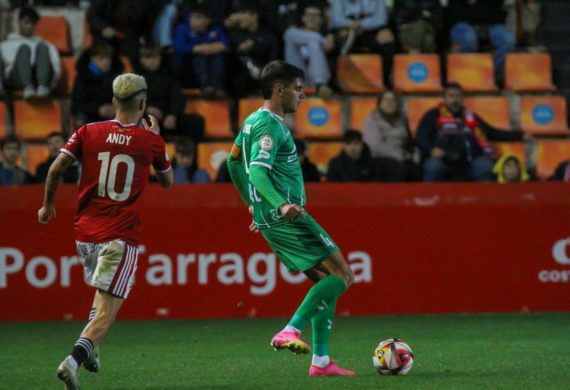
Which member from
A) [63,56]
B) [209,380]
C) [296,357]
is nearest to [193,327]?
[296,357]

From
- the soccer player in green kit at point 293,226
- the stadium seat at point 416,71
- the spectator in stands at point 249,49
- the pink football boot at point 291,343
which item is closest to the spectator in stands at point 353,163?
the spectator in stands at point 249,49

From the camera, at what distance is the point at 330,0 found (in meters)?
18.1

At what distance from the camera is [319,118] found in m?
16.7

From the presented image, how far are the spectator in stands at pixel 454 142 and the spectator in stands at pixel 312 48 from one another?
1763 millimetres

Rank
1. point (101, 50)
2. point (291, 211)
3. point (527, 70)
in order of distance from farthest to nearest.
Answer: point (527, 70) < point (101, 50) < point (291, 211)

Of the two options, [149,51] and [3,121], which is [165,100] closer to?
[149,51]

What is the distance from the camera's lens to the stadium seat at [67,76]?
16.6 meters

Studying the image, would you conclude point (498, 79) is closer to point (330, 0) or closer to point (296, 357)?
point (330, 0)

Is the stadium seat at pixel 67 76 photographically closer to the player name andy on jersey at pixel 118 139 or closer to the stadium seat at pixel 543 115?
the stadium seat at pixel 543 115

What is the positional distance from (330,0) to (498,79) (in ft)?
8.94

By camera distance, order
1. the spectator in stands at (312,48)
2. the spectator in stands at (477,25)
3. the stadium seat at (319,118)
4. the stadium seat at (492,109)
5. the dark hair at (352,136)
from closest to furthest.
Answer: the dark hair at (352,136) < the spectator in stands at (312,48) < the stadium seat at (319,118) < the stadium seat at (492,109) < the spectator in stands at (477,25)

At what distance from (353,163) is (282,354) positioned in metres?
5.27

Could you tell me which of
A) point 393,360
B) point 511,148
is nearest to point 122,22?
point 511,148

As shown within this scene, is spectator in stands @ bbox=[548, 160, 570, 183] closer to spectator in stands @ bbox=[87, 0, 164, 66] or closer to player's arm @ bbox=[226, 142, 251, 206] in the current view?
spectator in stands @ bbox=[87, 0, 164, 66]
